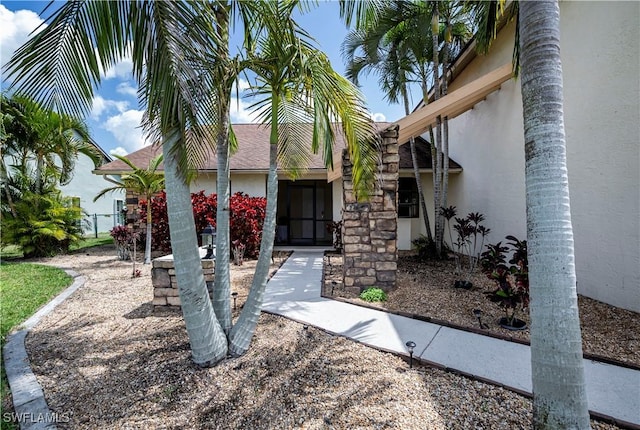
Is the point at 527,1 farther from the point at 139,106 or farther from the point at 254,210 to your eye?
the point at 254,210

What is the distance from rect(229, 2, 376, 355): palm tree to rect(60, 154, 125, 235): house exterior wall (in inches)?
683

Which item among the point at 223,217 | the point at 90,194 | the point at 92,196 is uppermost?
the point at 90,194

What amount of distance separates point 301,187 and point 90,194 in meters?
14.2

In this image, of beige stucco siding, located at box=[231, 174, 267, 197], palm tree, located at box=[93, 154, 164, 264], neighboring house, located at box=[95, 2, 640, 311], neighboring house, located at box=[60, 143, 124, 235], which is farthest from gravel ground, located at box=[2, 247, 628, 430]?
neighboring house, located at box=[60, 143, 124, 235]

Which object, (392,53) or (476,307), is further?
(392,53)

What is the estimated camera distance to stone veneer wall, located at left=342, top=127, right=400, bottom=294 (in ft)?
19.0

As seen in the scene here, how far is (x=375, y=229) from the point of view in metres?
5.84

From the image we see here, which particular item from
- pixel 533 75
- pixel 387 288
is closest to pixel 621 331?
pixel 387 288

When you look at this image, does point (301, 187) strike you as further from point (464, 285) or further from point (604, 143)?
point (604, 143)

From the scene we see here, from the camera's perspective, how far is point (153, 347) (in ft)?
12.1

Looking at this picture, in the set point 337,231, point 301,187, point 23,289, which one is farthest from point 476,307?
point 301,187

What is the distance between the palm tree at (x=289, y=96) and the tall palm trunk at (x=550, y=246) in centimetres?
182

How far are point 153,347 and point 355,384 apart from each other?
8.41 feet

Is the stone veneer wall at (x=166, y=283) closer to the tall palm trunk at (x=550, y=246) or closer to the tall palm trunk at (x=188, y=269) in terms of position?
the tall palm trunk at (x=188, y=269)
